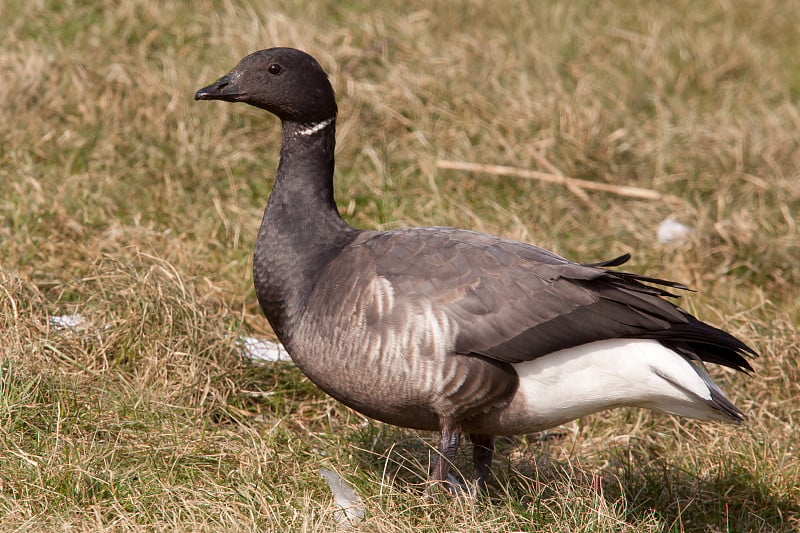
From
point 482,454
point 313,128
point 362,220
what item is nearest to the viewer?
point 482,454

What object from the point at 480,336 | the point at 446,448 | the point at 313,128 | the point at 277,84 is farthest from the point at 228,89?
the point at 446,448

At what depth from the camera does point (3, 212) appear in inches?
221

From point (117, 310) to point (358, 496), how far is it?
1.67m

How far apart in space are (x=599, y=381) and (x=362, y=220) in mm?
2700

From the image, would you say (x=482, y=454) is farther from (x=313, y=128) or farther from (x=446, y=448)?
(x=313, y=128)

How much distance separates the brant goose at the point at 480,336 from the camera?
12.7 feet

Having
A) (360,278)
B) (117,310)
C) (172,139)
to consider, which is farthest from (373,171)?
(360,278)

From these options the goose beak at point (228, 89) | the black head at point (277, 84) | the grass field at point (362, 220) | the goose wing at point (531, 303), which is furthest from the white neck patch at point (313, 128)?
the grass field at point (362, 220)

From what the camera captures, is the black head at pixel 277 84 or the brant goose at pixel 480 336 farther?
the black head at pixel 277 84

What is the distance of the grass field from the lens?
13.5ft

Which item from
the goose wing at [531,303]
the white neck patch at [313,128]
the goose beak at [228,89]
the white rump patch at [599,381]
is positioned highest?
the goose beak at [228,89]

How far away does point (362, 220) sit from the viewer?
633 centimetres

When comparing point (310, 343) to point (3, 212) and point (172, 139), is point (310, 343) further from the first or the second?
point (172, 139)

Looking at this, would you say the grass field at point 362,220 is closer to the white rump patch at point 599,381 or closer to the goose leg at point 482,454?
the goose leg at point 482,454
